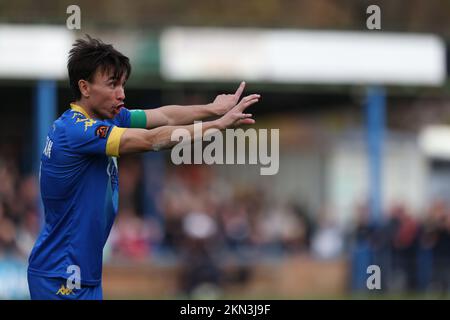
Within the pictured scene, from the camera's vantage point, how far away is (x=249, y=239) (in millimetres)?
19766

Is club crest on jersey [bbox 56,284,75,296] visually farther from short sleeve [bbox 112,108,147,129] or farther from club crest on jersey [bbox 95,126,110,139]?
short sleeve [bbox 112,108,147,129]

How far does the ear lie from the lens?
6.75 meters

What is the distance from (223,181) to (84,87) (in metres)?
17.1

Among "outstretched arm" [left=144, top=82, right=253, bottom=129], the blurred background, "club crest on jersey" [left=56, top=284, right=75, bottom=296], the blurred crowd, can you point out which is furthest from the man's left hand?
the blurred crowd

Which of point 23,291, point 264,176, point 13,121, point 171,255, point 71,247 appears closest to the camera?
point 71,247

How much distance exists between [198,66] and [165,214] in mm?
2777

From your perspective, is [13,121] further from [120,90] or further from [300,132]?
[120,90]

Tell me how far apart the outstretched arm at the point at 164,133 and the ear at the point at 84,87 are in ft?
1.30

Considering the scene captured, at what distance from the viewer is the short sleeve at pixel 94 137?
6523mm

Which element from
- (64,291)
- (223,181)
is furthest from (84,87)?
(223,181)

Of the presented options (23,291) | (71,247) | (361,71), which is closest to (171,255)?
(23,291)

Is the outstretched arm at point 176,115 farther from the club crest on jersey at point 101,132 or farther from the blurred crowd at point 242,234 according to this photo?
the blurred crowd at point 242,234

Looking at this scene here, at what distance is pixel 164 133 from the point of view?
21.7 feet

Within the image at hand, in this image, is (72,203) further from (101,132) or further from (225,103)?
(225,103)
